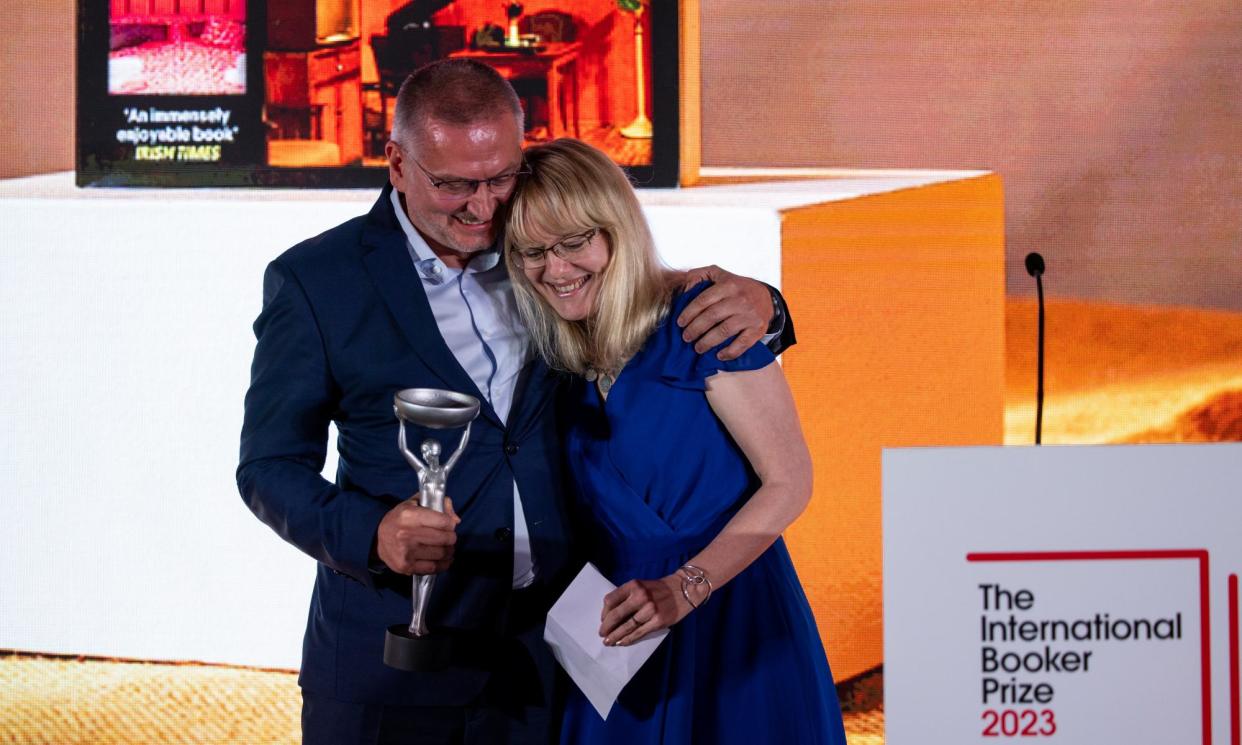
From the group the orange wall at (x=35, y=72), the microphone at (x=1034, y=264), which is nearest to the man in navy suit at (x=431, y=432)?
the microphone at (x=1034, y=264)

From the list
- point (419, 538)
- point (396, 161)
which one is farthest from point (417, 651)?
point (396, 161)

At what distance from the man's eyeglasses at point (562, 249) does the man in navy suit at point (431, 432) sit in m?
0.07

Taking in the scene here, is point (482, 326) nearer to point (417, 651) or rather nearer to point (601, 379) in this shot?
point (601, 379)

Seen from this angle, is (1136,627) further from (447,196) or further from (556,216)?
(447,196)

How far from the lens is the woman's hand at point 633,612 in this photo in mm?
1516

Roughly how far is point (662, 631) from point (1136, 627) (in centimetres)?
51

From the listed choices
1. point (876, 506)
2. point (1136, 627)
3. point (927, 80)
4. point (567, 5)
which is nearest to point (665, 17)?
point (567, 5)

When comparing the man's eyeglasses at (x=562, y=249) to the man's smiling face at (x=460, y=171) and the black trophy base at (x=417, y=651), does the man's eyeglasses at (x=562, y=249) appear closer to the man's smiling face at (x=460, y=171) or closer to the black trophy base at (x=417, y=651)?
the man's smiling face at (x=460, y=171)

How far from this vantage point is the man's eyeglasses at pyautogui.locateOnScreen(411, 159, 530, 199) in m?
1.62

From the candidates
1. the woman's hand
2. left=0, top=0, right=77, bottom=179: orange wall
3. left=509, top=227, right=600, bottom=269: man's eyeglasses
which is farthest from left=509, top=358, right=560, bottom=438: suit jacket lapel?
left=0, top=0, right=77, bottom=179: orange wall

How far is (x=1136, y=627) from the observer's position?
1.36m

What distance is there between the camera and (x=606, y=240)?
1.63m

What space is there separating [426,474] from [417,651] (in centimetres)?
19

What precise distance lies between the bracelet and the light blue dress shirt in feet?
0.71
